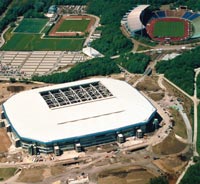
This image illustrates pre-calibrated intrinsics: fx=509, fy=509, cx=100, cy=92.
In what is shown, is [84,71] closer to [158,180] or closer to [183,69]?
[183,69]

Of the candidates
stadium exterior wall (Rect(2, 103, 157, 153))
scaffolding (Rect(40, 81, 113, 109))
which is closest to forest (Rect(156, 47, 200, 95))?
scaffolding (Rect(40, 81, 113, 109))

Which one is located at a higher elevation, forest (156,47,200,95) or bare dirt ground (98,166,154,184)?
forest (156,47,200,95)

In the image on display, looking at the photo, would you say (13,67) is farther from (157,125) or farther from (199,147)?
(199,147)

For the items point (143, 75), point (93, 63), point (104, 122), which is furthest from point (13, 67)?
point (104, 122)

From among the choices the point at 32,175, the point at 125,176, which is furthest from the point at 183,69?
the point at 32,175

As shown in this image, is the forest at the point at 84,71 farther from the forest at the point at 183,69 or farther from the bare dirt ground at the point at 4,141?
the bare dirt ground at the point at 4,141

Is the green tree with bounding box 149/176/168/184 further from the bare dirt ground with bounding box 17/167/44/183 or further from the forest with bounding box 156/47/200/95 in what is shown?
the forest with bounding box 156/47/200/95

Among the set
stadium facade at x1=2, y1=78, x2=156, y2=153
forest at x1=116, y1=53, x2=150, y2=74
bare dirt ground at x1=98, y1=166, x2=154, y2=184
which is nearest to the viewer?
bare dirt ground at x1=98, y1=166, x2=154, y2=184

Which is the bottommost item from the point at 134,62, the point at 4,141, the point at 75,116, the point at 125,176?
the point at 4,141
